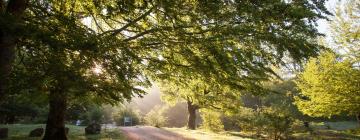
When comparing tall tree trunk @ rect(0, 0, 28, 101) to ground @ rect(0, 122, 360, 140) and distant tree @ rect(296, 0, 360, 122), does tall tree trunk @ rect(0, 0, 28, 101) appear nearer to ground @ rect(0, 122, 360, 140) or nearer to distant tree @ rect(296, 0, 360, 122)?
ground @ rect(0, 122, 360, 140)

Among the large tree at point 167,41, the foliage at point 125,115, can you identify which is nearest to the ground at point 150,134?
the large tree at point 167,41

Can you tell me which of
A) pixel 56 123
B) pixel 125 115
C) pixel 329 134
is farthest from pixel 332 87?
pixel 125 115

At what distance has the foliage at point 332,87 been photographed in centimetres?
1426

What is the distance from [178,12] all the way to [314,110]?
11331mm

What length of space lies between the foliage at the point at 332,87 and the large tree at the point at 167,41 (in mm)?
7552

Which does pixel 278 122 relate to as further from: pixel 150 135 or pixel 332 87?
pixel 150 135

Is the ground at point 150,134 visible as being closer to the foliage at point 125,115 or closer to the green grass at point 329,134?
the green grass at point 329,134

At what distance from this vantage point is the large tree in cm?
679

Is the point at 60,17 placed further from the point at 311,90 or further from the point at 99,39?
the point at 311,90

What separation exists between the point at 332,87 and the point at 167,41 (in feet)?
32.6

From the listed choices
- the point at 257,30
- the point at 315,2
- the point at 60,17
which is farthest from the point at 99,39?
the point at 315,2

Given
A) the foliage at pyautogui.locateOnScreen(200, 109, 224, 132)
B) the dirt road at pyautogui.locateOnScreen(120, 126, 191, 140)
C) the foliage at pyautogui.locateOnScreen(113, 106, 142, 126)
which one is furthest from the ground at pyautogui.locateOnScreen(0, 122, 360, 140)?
the foliage at pyautogui.locateOnScreen(113, 106, 142, 126)

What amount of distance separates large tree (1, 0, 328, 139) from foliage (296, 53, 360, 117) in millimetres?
7552

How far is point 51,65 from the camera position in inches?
→ 268
